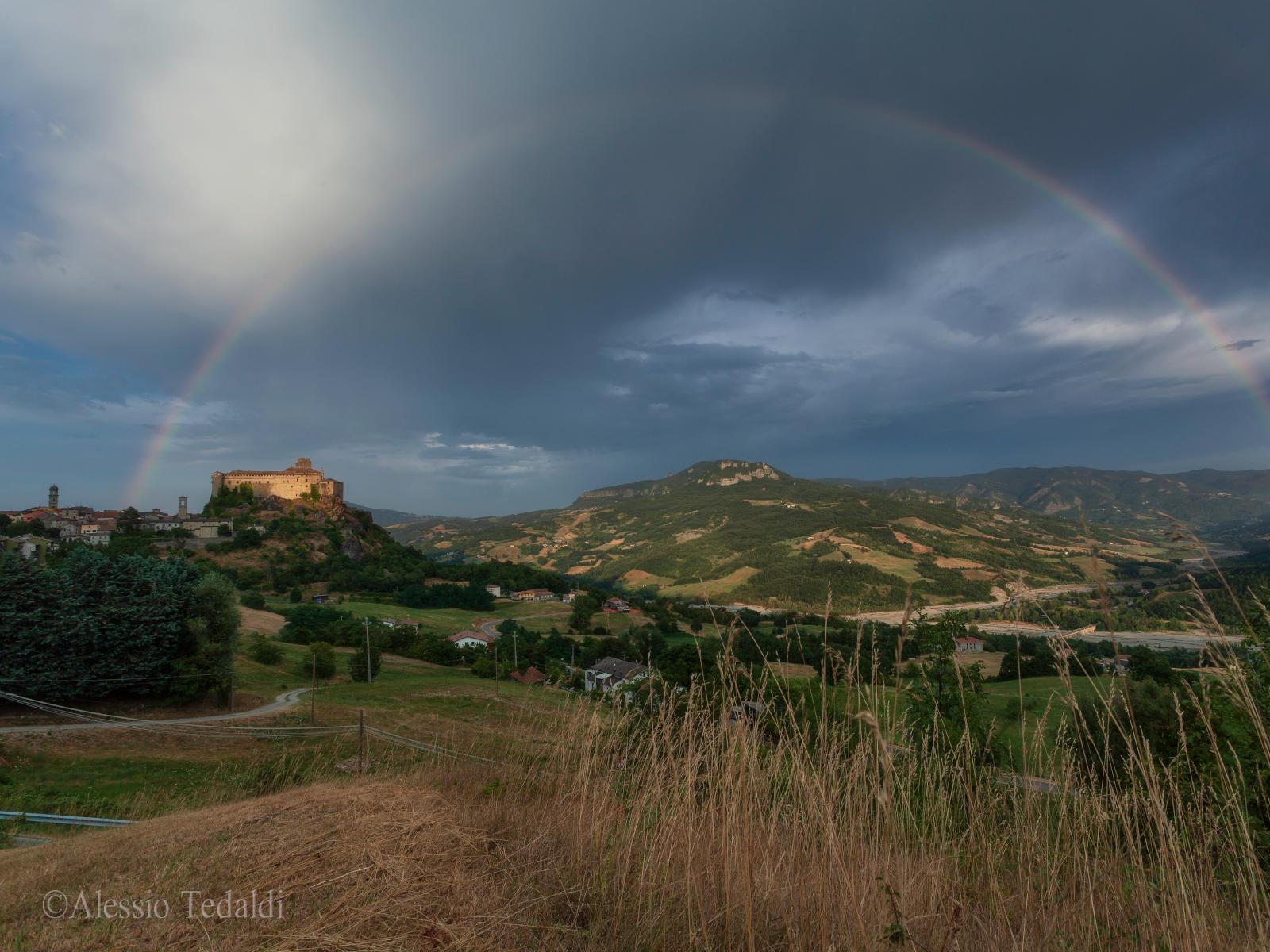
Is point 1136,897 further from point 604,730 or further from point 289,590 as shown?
point 289,590

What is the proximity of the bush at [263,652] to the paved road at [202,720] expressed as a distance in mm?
7665

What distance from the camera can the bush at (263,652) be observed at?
37.1 metres

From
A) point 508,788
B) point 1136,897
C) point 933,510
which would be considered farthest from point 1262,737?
point 933,510

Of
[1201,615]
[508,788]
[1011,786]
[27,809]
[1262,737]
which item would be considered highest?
[1201,615]

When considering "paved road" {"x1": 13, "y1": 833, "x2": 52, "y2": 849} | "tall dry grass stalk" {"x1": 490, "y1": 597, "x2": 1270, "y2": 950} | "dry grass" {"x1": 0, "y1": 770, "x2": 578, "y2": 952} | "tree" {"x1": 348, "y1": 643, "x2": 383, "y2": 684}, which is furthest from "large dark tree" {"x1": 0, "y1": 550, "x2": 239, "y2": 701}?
"tall dry grass stalk" {"x1": 490, "y1": 597, "x2": 1270, "y2": 950}

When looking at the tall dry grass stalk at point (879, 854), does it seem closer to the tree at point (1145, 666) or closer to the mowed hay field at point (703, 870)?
the mowed hay field at point (703, 870)

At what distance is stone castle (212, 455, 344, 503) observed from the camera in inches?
3625

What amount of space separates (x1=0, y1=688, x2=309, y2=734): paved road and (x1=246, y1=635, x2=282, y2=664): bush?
7.66m

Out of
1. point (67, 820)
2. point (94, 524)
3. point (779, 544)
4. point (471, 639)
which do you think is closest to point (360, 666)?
point (471, 639)

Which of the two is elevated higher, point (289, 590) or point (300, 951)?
point (300, 951)

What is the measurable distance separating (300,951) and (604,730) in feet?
6.55

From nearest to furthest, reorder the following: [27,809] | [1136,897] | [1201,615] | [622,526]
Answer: [1136,897] < [1201,615] < [27,809] < [622,526]

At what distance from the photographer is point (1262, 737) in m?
1.54

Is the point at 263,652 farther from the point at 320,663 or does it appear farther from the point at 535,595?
the point at 535,595
